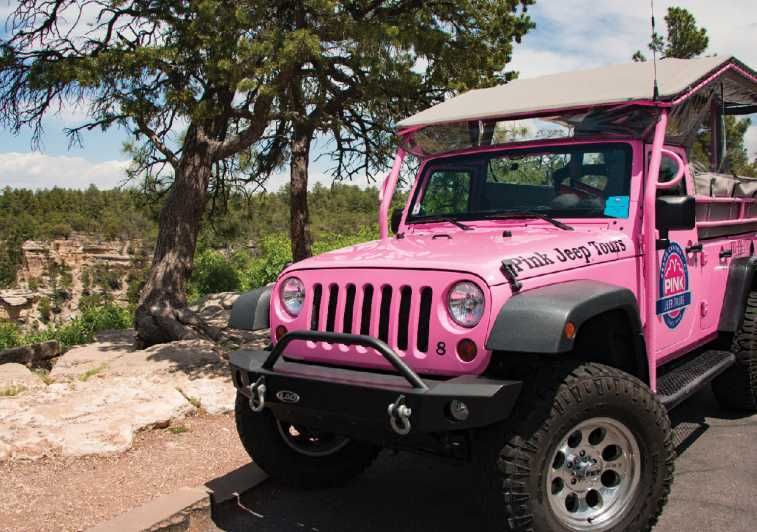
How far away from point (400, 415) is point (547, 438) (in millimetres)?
593

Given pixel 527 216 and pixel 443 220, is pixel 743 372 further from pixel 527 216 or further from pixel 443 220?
pixel 443 220

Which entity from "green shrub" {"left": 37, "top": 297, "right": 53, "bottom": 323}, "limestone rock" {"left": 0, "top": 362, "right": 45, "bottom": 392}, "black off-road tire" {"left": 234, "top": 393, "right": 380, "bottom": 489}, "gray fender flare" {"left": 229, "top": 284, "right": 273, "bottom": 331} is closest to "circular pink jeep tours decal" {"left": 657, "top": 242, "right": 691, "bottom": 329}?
"black off-road tire" {"left": 234, "top": 393, "right": 380, "bottom": 489}

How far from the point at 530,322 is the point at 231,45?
4.66 m

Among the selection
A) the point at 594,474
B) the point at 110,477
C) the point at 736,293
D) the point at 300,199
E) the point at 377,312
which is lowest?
the point at 110,477

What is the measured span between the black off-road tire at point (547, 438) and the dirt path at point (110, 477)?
6.58 ft

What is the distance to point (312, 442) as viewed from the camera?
4.10m

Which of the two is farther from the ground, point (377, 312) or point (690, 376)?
point (377, 312)

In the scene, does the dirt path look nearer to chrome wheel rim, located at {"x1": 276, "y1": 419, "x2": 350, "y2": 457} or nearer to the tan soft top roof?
chrome wheel rim, located at {"x1": 276, "y1": 419, "x2": 350, "y2": 457}

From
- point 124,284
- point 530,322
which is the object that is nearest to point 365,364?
point 530,322

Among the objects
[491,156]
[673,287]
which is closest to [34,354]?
[491,156]

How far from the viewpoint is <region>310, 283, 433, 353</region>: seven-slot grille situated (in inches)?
122

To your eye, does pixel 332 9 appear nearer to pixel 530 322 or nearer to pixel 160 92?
pixel 160 92

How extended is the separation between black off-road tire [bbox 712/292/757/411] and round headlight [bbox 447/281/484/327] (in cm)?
267

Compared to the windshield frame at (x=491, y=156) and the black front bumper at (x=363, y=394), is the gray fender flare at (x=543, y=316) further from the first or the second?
the windshield frame at (x=491, y=156)
